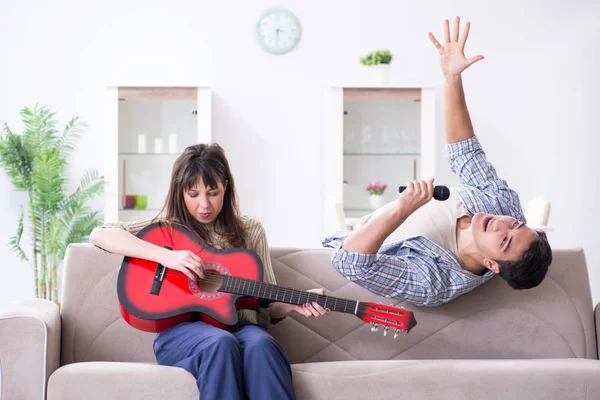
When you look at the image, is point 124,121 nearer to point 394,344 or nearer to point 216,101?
point 216,101

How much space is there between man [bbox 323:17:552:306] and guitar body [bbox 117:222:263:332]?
1.04ft

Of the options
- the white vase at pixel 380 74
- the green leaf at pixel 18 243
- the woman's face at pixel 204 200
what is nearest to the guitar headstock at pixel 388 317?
the woman's face at pixel 204 200

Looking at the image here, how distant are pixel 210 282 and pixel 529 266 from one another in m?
0.96

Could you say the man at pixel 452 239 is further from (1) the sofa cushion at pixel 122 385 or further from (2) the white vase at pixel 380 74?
(2) the white vase at pixel 380 74

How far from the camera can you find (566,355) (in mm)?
2262

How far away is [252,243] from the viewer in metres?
2.24

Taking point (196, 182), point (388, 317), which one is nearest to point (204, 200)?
point (196, 182)

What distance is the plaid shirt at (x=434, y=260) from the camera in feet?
6.94

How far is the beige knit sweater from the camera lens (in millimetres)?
2174

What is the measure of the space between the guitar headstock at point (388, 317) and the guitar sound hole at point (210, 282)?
1.40ft

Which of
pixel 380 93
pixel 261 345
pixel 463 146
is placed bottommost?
pixel 261 345

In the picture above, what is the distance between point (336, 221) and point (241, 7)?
171 cm

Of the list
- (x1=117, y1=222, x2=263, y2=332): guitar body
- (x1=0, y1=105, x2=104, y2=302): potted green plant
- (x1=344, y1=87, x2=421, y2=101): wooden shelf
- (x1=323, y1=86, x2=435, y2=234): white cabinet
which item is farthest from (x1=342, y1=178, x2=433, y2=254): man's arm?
(x1=0, y1=105, x2=104, y2=302): potted green plant

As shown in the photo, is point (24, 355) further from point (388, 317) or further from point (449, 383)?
point (449, 383)
